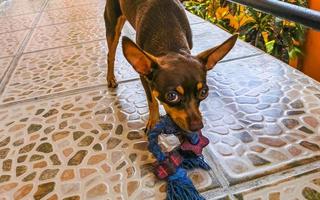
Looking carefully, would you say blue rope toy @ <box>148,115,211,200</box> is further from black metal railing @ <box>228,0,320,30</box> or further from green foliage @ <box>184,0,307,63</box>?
green foliage @ <box>184,0,307,63</box>

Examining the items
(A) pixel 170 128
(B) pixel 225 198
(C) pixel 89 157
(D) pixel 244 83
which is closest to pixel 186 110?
(A) pixel 170 128

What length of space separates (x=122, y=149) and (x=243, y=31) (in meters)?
2.21

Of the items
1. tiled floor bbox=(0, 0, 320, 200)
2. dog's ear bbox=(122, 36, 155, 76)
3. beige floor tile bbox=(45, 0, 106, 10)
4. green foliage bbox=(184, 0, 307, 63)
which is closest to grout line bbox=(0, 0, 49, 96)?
tiled floor bbox=(0, 0, 320, 200)

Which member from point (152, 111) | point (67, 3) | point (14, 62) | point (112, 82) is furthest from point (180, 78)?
point (67, 3)

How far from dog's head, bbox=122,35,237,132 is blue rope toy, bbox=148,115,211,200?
5 cm

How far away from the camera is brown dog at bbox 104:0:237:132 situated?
2.96ft

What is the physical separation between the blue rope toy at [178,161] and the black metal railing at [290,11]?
0.44 m

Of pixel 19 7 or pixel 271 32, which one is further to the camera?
pixel 19 7

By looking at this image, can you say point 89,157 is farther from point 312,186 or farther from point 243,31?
point 243,31

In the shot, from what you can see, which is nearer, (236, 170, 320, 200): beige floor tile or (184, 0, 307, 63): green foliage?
(236, 170, 320, 200): beige floor tile

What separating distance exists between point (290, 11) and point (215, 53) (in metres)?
0.28

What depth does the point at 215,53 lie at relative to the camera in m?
0.98

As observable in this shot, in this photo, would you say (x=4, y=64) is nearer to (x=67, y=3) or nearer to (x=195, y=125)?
(x=195, y=125)

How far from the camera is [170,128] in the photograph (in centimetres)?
99
